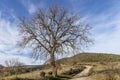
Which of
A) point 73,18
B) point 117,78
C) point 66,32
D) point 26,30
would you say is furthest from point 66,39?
point 117,78

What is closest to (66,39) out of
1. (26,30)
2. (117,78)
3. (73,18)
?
(73,18)

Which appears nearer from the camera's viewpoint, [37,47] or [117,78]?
[117,78]

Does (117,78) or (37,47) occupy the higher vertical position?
(37,47)

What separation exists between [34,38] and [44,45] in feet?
6.93

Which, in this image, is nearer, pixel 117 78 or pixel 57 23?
pixel 117 78

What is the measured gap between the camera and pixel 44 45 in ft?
139

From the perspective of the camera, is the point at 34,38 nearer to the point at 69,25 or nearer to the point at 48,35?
the point at 48,35

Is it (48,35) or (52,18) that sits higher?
(52,18)

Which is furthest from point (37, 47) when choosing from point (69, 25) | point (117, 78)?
point (117, 78)

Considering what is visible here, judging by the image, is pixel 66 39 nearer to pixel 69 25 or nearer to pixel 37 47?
pixel 69 25

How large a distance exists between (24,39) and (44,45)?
11.9ft

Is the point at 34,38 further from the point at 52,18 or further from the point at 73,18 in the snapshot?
the point at 73,18

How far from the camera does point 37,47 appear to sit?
42.5 metres

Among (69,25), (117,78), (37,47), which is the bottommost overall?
(117,78)
